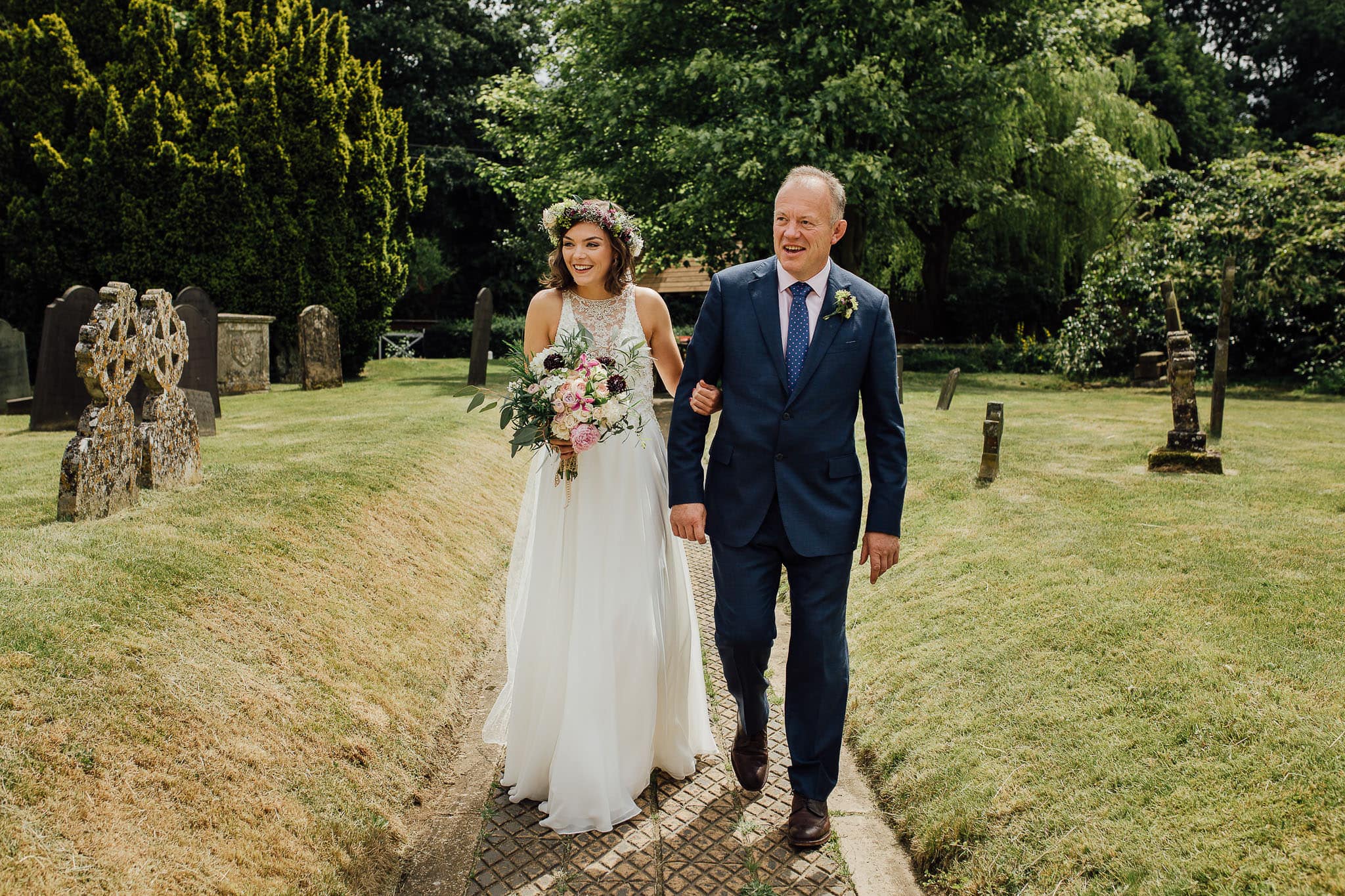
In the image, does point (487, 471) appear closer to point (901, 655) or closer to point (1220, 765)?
point (901, 655)

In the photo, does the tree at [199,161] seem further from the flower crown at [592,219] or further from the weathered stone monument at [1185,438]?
the weathered stone monument at [1185,438]

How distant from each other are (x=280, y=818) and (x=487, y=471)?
6500mm

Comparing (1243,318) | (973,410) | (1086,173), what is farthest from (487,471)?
(1086,173)

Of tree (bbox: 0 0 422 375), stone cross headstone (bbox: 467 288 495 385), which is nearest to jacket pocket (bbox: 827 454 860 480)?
stone cross headstone (bbox: 467 288 495 385)

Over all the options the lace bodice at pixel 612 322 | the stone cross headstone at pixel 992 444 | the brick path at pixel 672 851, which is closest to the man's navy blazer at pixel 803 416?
the lace bodice at pixel 612 322

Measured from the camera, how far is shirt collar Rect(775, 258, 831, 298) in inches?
154

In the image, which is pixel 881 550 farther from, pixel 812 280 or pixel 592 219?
pixel 592 219

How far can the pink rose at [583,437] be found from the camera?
406 cm

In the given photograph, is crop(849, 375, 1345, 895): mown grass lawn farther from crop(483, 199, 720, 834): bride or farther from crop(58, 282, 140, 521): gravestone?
crop(58, 282, 140, 521): gravestone

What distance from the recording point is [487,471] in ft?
33.0

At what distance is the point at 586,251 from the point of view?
14.8 ft

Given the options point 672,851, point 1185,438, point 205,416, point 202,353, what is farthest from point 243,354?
point 672,851

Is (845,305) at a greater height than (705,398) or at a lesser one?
greater

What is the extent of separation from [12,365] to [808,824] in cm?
1344
